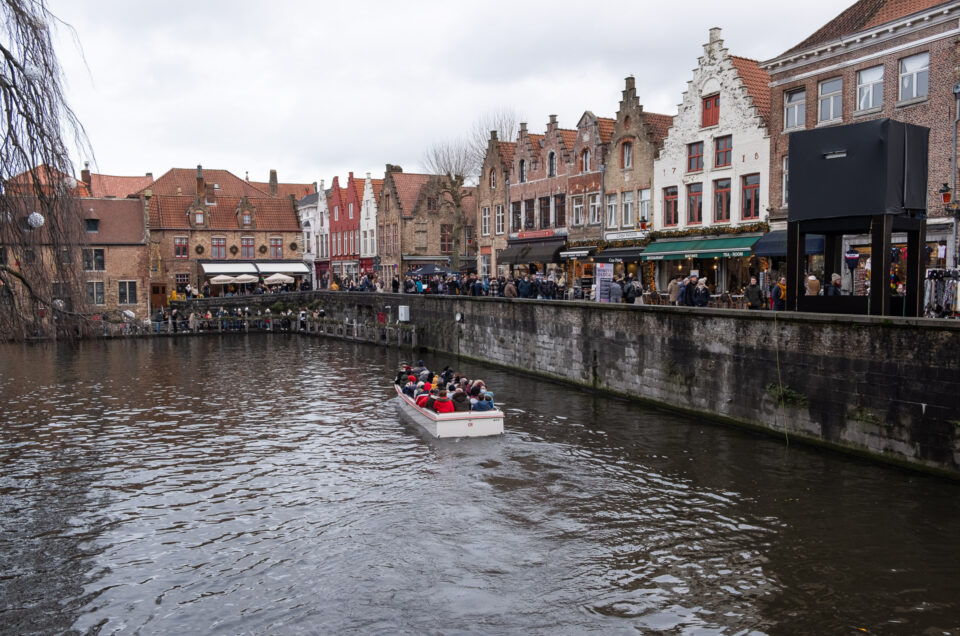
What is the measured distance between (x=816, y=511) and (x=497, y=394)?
41.8ft

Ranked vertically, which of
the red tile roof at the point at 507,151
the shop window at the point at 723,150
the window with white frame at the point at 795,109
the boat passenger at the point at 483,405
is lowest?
the boat passenger at the point at 483,405

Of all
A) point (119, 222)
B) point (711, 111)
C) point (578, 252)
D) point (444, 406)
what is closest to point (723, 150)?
point (711, 111)

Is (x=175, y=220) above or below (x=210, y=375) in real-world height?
above

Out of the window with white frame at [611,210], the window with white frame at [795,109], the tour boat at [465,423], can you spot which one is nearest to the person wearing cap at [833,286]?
the tour boat at [465,423]

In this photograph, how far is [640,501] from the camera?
13.4 meters

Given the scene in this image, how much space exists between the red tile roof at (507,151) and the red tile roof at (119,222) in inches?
976

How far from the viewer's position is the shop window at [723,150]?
99.8ft

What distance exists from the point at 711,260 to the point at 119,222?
39948 millimetres

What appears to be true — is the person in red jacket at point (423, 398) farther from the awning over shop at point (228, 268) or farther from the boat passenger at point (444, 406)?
the awning over shop at point (228, 268)

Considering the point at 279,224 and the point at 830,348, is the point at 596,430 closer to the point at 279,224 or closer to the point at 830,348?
the point at 830,348

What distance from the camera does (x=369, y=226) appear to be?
205ft

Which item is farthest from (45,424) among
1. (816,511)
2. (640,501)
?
(816,511)

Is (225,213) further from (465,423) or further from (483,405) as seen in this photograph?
(465,423)

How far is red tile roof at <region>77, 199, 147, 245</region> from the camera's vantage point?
5059cm
